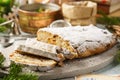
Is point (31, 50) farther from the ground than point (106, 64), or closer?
farther from the ground

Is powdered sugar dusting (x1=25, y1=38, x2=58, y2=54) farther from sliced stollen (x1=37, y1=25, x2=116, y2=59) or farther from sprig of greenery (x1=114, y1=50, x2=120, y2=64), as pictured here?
sprig of greenery (x1=114, y1=50, x2=120, y2=64)

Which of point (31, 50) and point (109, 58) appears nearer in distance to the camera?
point (31, 50)

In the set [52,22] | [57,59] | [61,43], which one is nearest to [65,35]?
[61,43]

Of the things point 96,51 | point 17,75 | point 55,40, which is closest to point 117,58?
point 96,51

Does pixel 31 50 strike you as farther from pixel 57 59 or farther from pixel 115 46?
pixel 115 46

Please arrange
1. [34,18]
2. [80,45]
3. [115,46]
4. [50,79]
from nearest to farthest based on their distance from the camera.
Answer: [50,79] < [80,45] < [115,46] < [34,18]

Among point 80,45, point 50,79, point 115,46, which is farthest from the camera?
point 115,46

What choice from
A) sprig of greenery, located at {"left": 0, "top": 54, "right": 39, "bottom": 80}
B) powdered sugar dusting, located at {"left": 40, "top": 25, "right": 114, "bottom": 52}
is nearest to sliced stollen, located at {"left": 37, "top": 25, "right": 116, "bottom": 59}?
powdered sugar dusting, located at {"left": 40, "top": 25, "right": 114, "bottom": 52}

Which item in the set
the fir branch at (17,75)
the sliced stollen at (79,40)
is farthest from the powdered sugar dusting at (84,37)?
the fir branch at (17,75)
